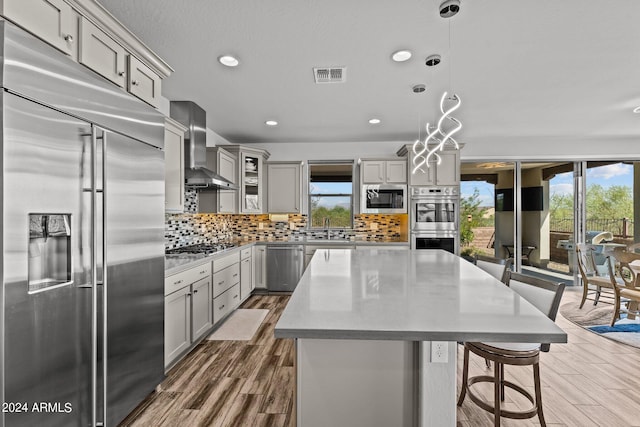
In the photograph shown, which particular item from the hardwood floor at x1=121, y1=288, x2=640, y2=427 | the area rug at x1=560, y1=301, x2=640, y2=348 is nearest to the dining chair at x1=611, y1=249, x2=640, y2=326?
the area rug at x1=560, y1=301, x2=640, y2=348

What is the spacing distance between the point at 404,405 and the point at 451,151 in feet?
14.3

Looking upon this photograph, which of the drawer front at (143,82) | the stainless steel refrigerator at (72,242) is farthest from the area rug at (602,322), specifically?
the drawer front at (143,82)

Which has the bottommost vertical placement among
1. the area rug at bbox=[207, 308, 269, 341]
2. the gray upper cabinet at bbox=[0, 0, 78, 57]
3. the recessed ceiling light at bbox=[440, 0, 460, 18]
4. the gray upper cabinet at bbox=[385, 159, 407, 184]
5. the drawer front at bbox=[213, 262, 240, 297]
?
the area rug at bbox=[207, 308, 269, 341]

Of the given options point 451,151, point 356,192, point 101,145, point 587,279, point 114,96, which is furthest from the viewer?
point 356,192

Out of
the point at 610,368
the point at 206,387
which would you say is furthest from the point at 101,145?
the point at 610,368

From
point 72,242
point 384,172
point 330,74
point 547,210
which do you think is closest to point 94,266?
point 72,242

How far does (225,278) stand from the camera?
377cm

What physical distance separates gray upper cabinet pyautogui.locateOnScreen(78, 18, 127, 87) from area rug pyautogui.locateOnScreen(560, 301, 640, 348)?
4.98m

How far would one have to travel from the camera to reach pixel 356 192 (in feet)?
18.5

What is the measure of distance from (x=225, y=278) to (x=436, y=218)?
321cm

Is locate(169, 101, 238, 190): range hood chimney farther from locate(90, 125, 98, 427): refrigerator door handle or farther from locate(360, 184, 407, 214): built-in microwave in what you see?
locate(360, 184, 407, 214): built-in microwave

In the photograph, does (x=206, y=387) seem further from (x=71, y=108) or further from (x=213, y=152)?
(x=213, y=152)

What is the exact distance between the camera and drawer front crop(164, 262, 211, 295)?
2463 millimetres

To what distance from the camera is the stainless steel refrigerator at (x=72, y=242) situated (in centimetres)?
128
